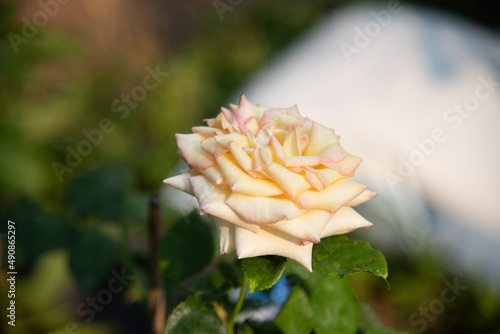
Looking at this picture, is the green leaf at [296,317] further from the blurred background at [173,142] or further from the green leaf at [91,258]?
the green leaf at [91,258]

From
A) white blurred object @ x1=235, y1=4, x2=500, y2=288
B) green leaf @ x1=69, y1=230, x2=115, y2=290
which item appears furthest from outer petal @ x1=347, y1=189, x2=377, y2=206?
white blurred object @ x1=235, y1=4, x2=500, y2=288

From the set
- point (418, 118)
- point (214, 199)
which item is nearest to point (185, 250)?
point (214, 199)

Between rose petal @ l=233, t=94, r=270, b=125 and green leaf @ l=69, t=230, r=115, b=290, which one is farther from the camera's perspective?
green leaf @ l=69, t=230, r=115, b=290

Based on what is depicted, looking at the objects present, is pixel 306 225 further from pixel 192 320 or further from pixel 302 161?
pixel 192 320

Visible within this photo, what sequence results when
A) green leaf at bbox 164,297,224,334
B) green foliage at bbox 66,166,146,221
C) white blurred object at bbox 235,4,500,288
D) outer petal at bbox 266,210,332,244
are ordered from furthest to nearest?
white blurred object at bbox 235,4,500,288, green foliage at bbox 66,166,146,221, green leaf at bbox 164,297,224,334, outer petal at bbox 266,210,332,244

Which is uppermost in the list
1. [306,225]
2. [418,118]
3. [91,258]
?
[418,118]

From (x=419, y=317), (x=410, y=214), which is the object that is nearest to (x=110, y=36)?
(x=410, y=214)

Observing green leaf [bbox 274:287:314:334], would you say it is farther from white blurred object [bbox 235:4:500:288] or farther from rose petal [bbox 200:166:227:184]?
white blurred object [bbox 235:4:500:288]
